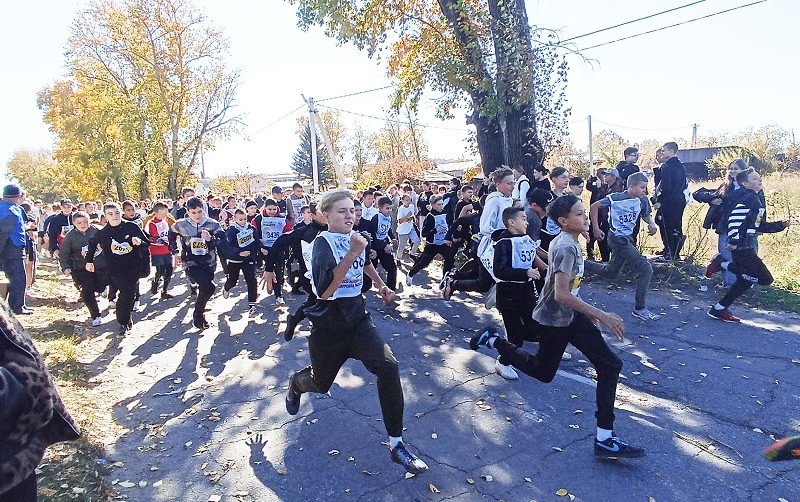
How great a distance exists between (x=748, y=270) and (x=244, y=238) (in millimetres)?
6960

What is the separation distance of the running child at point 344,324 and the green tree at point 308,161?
49.4 meters

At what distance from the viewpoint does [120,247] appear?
7.28 m

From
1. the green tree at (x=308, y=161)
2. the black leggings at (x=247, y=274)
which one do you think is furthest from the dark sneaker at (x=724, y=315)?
the green tree at (x=308, y=161)

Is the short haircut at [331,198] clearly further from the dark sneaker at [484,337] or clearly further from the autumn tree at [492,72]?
the autumn tree at [492,72]

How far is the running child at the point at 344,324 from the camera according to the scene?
11.8 feet

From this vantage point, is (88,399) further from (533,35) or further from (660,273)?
(533,35)

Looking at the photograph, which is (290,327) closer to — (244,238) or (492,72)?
(244,238)

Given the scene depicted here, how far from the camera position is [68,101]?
33875 millimetres

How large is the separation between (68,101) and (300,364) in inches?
1421

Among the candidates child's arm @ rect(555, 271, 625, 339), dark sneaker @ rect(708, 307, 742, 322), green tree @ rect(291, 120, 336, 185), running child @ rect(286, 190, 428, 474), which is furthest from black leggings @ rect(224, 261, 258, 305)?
green tree @ rect(291, 120, 336, 185)

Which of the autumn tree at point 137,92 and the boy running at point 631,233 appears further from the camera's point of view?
the autumn tree at point 137,92

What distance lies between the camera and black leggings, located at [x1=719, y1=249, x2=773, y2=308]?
6445 mm

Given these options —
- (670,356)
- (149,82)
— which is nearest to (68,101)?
(149,82)

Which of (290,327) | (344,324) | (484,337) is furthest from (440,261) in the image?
(344,324)
